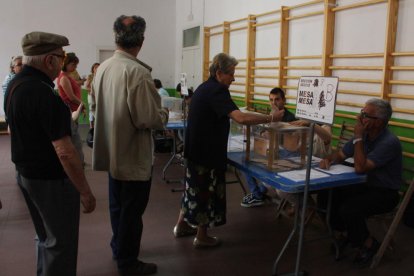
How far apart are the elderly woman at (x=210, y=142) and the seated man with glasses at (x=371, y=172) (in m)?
0.58

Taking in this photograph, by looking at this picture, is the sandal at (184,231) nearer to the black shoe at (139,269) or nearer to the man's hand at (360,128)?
the black shoe at (139,269)

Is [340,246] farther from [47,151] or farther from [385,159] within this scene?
[47,151]

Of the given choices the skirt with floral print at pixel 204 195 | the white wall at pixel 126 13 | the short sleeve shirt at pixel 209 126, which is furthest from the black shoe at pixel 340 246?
the white wall at pixel 126 13

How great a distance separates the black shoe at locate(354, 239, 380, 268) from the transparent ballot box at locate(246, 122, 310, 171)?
2.45 ft

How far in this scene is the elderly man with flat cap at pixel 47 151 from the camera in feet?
5.21

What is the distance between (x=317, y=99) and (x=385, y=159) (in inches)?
33.5

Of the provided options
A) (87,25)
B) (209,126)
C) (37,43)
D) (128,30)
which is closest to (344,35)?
(209,126)

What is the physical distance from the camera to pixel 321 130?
Answer: 2869 millimetres

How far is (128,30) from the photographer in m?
2.14

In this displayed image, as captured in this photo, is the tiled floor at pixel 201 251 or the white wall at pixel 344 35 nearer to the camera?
the tiled floor at pixel 201 251

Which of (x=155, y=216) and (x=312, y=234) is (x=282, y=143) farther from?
(x=155, y=216)

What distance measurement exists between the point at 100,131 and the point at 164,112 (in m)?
0.39

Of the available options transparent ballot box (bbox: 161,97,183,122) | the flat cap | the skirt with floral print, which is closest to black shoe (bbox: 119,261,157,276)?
the skirt with floral print

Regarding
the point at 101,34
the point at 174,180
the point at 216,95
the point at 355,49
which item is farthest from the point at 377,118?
the point at 101,34
